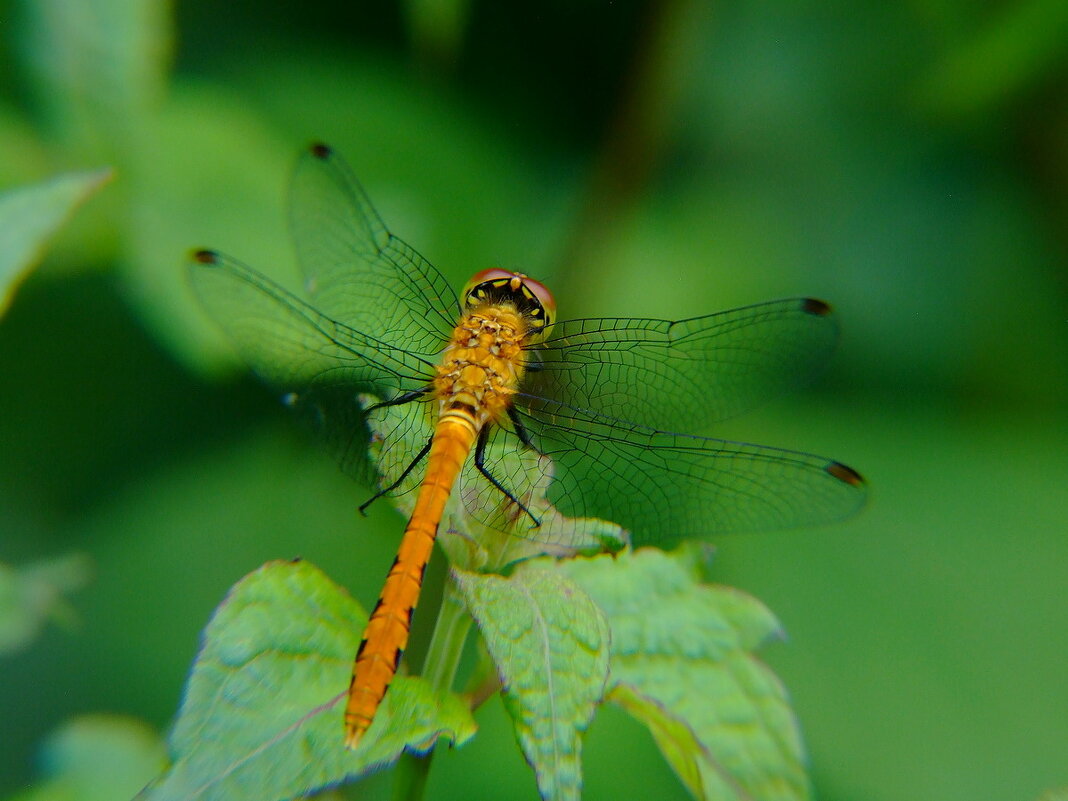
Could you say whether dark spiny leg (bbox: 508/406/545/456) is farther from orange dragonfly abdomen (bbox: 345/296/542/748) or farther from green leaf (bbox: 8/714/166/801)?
green leaf (bbox: 8/714/166/801)

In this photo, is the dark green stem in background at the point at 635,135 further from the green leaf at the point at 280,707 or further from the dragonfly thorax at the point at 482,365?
the green leaf at the point at 280,707

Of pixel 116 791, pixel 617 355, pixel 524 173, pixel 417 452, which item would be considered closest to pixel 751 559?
pixel 617 355

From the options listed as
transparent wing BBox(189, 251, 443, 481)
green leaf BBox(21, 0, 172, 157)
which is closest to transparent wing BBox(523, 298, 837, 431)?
transparent wing BBox(189, 251, 443, 481)

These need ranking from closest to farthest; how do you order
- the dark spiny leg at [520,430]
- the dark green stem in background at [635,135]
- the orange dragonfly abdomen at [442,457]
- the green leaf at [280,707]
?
the green leaf at [280,707]
the orange dragonfly abdomen at [442,457]
the dark spiny leg at [520,430]
the dark green stem in background at [635,135]

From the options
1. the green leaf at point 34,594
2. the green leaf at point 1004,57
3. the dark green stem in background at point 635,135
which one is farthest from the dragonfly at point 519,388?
the green leaf at point 1004,57

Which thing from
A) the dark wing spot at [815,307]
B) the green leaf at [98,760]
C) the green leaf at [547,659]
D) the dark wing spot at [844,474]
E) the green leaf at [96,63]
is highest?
the green leaf at [96,63]
